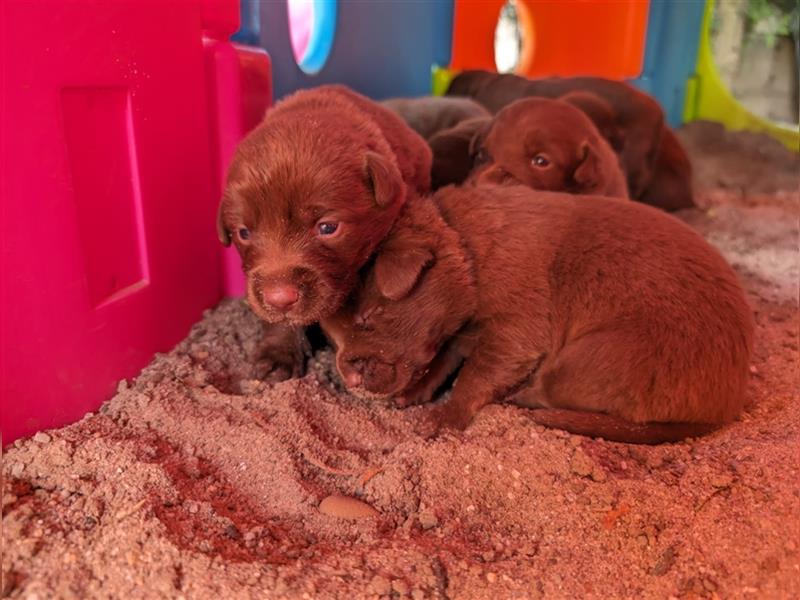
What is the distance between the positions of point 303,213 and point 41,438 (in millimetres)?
1100

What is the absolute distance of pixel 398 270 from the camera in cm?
254

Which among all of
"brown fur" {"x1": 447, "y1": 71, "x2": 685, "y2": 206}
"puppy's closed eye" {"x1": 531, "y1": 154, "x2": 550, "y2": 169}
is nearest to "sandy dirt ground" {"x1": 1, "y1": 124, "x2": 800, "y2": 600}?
"puppy's closed eye" {"x1": 531, "y1": 154, "x2": 550, "y2": 169}

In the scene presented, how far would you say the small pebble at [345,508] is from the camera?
2.14 metres

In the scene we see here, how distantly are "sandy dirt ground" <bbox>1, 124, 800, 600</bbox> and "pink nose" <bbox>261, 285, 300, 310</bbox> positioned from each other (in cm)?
43

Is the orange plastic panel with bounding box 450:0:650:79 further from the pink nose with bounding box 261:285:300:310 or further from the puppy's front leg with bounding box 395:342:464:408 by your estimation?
the pink nose with bounding box 261:285:300:310

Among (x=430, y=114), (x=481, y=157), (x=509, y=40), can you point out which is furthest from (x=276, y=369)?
(x=509, y=40)

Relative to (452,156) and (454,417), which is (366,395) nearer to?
(454,417)

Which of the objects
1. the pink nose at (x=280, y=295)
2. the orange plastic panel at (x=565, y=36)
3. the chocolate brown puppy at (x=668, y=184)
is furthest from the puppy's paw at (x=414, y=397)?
the orange plastic panel at (x=565, y=36)

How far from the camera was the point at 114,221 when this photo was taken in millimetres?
2604

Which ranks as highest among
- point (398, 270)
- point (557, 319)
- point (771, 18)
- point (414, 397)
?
point (771, 18)

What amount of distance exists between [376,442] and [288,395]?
0.39m

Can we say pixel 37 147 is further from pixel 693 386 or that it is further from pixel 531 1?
pixel 531 1

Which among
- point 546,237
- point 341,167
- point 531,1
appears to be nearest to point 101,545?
point 341,167

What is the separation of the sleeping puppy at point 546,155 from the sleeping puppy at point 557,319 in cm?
92
